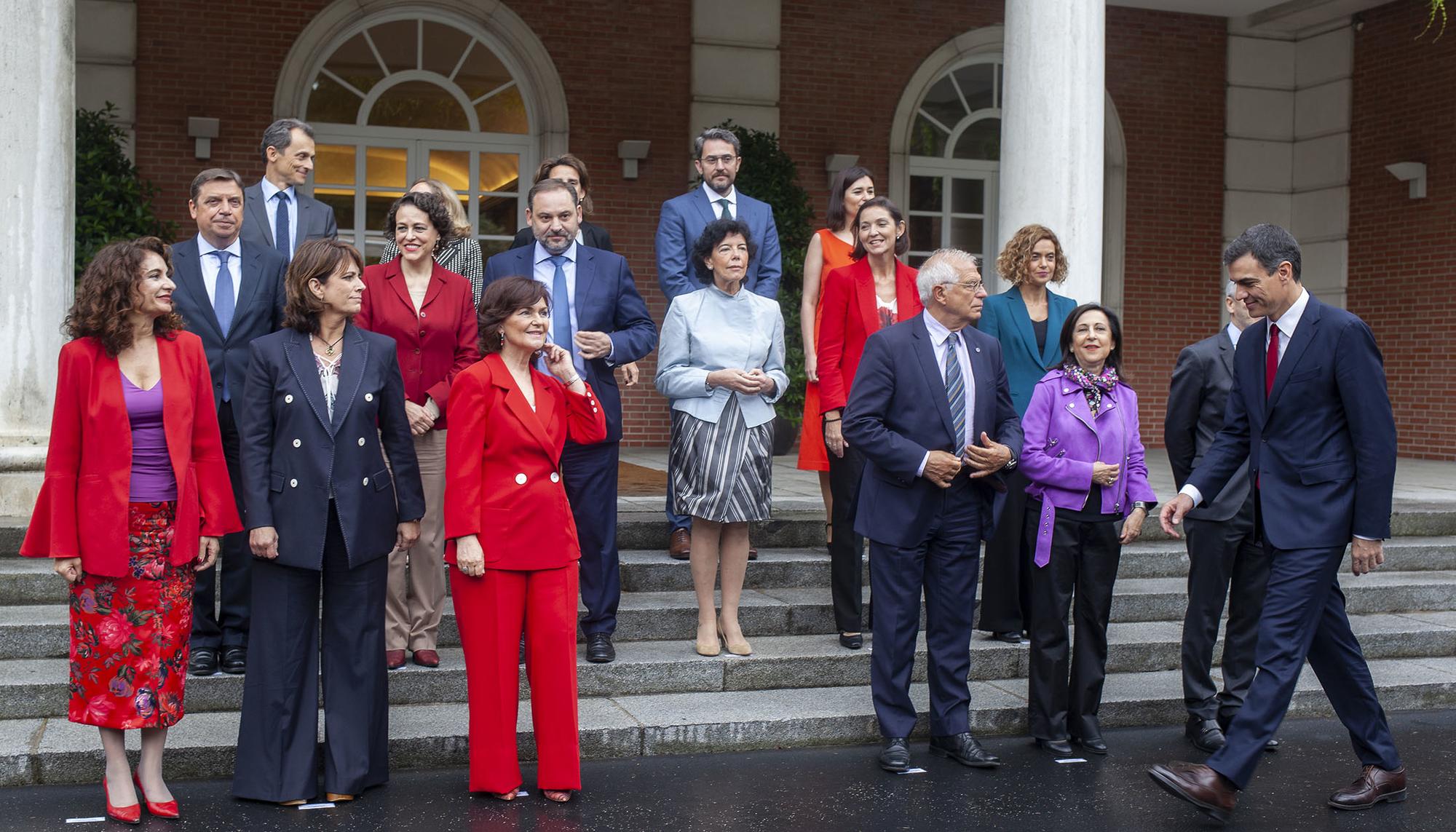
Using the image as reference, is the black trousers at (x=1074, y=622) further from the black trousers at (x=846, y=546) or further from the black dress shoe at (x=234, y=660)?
the black dress shoe at (x=234, y=660)

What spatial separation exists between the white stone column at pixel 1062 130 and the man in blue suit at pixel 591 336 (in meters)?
3.11

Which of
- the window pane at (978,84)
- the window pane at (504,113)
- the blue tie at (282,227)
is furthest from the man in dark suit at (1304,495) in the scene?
the window pane at (978,84)

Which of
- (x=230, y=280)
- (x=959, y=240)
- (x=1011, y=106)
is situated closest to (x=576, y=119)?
(x=959, y=240)

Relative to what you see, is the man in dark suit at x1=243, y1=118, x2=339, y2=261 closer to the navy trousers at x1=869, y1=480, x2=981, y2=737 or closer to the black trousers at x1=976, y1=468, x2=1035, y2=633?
the navy trousers at x1=869, y1=480, x2=981, y2=737

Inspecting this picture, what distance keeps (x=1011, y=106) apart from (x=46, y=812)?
6141 mm

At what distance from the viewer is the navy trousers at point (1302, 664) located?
13.9 feet

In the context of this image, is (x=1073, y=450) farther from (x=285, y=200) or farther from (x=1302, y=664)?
(x=285, y=200)

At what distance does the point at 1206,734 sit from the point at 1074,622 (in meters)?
0.73

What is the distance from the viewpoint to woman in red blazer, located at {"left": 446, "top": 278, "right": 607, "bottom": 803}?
175 inches

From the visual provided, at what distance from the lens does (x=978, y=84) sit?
14.0 m

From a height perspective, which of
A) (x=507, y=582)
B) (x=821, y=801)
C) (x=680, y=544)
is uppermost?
(x=507, y=582)

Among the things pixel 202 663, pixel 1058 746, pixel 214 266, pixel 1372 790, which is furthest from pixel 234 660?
pixel 1372 790

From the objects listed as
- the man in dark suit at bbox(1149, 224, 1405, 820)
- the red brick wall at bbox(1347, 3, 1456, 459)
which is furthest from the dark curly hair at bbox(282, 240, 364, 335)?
the red brick wall at bbox(1347, 3, 1456, 459)

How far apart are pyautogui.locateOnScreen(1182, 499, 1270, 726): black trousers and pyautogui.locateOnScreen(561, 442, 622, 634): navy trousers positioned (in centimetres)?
231
